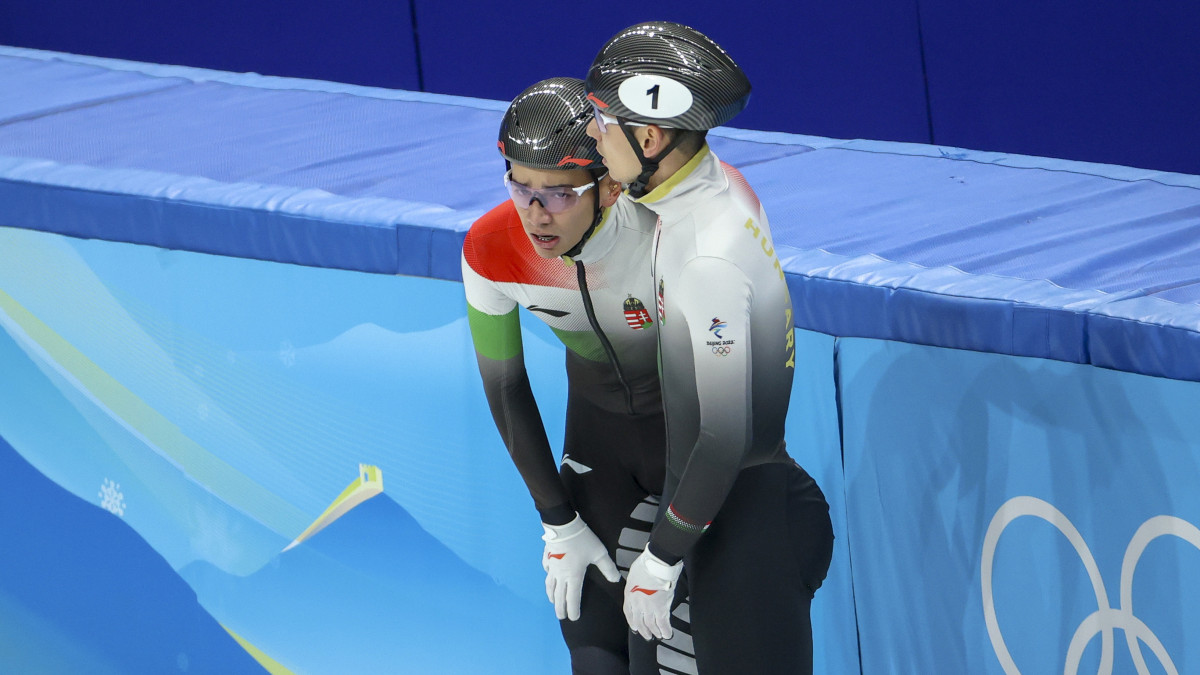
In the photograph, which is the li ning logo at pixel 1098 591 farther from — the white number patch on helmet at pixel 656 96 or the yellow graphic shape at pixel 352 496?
the yellow graphic shape at pixel 352 496

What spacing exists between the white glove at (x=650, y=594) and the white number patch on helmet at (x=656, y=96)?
2.46ft

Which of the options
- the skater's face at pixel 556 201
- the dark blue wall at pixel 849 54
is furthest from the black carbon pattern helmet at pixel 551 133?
the dark blue wall at pixel 849 54

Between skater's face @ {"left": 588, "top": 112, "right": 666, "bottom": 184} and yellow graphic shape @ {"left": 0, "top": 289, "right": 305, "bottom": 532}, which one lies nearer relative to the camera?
skater's face @ {"left": 588, "top": 112, "right": 666, "bottom": 184}

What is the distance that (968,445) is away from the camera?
9.24 feet

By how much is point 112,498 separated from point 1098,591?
2831mm

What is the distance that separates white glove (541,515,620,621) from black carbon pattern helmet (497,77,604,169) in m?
0.71

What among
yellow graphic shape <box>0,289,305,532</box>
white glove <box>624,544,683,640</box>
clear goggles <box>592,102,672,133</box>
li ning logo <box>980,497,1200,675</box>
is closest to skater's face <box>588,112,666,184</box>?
clear goggles <box>592,102,672,133</box>

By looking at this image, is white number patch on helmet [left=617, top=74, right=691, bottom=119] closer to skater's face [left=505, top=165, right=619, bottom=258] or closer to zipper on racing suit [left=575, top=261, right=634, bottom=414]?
skater's face [left=505, top=165, right=619, bottom=258]

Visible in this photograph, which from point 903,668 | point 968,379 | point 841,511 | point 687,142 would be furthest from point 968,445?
→ point 687,142

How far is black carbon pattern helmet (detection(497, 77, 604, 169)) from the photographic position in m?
2.46

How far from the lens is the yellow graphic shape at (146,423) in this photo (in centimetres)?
399

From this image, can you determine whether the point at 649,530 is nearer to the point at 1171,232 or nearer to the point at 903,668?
the point at 903,668

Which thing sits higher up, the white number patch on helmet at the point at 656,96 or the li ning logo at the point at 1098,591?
the white number patch on helmet at the point at 656,96

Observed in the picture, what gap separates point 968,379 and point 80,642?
2959 mm
